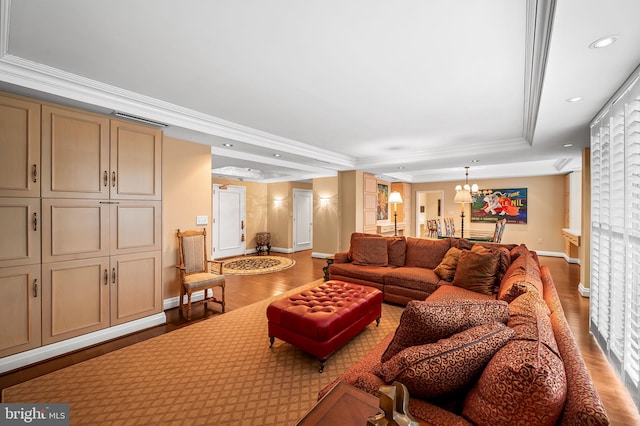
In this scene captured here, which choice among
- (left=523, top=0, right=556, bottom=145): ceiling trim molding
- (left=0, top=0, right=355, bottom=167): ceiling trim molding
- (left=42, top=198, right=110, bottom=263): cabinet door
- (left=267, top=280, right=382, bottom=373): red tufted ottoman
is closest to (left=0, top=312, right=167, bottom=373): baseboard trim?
(left=42, top=198, right=110, bottom=263): cabinet door

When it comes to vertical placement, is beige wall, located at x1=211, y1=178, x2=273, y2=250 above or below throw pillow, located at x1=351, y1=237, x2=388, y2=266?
above

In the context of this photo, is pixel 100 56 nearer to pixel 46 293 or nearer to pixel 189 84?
pixel 189 84

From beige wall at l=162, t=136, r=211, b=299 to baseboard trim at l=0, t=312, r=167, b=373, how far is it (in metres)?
0.59

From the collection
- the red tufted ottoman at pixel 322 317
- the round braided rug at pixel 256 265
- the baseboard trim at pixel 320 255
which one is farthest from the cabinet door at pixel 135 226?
the baseboard trim at pixel 320 255

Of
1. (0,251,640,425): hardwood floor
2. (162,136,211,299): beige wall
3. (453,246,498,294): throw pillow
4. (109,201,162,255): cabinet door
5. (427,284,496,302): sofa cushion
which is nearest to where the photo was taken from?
(0,251,640,425): hardwood floor

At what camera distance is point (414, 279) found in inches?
146

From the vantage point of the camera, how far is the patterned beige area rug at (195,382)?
1878 millimetres

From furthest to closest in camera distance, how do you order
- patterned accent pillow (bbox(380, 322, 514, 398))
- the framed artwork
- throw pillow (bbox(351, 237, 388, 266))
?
the framed artwork < throw pillow (bbox(351, 237, 388, 266)) < patterned accent pillow (bbox(380, 322, 514, 398))

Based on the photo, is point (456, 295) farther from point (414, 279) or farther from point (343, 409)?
Answer: point (343, 409)

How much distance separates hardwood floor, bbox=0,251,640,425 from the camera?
2068 mm

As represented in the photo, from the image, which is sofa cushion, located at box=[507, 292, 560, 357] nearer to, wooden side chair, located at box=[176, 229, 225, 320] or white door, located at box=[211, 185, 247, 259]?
wooden side chair, located at box=[176, 229, 225, 320]

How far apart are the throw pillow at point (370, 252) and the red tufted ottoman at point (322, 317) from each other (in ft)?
4.35

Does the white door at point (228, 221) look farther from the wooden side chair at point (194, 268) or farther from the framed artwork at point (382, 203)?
the framed artwork at point (382, 203)

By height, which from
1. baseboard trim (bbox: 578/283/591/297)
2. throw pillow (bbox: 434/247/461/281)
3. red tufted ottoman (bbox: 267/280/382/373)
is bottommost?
baseboard trim (bbox: 578/283/591/297)
